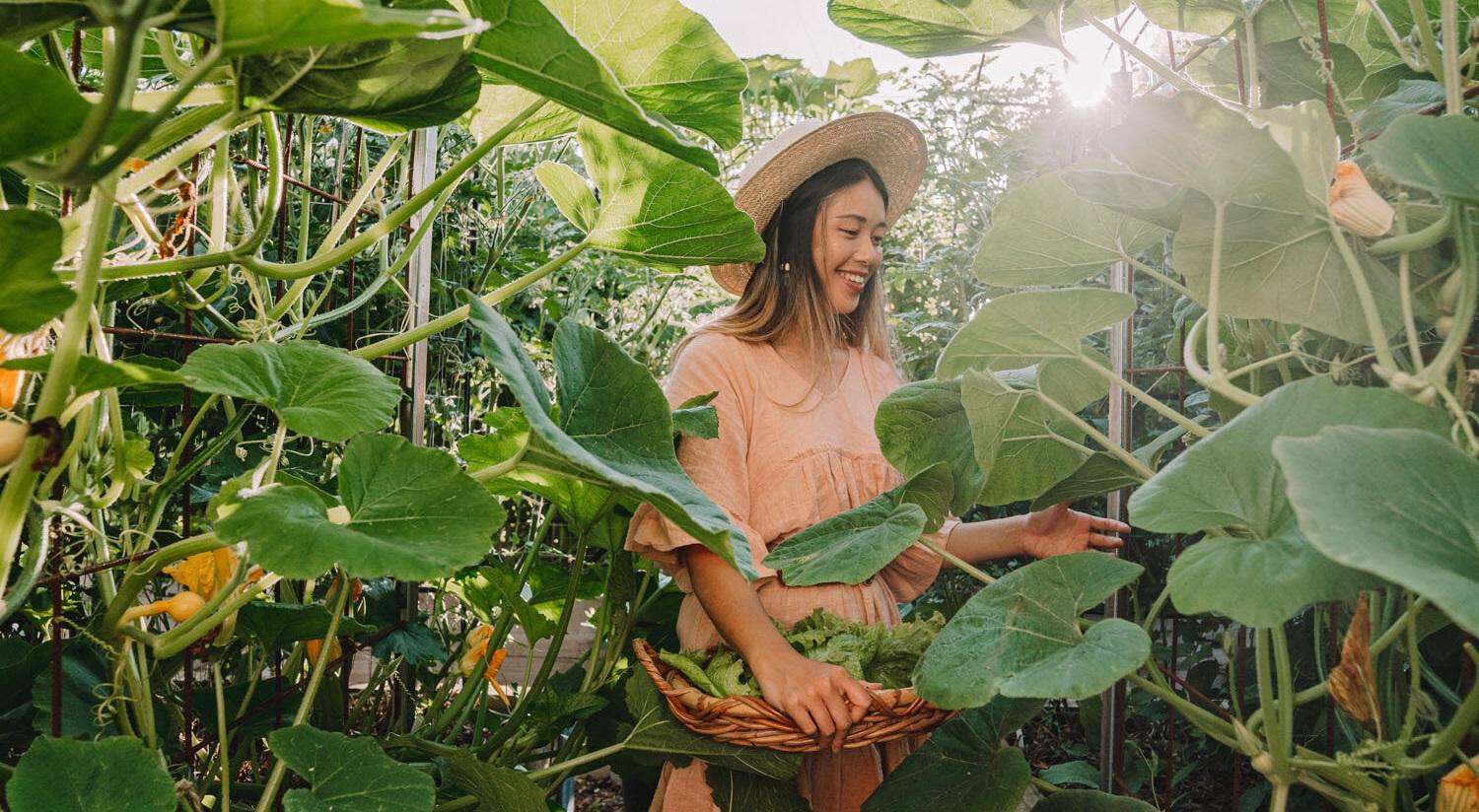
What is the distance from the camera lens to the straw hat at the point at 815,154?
5.10 ft

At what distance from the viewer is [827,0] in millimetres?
979

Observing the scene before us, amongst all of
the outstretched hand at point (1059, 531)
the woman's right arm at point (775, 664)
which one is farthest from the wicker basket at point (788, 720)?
the outstretched hand at point (1059, 531)

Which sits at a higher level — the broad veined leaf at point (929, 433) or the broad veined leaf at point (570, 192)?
the broad veined leaf at point (570, 192)

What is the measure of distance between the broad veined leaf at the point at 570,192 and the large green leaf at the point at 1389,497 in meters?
0.78

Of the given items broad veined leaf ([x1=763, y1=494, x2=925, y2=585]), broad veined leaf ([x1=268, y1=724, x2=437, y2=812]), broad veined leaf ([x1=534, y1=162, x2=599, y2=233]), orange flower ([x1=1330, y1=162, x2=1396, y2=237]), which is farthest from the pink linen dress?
orange flower ([x1=1330, y1=162, x2=1396, y2=237])

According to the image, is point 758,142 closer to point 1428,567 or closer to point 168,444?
point 168,444

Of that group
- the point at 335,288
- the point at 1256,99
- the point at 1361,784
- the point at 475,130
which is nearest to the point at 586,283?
the point at 335,288

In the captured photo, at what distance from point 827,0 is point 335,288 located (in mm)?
1222

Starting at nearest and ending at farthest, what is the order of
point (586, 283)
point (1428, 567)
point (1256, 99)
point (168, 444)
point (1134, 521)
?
point (1428, 567), point (1134, 521), point (1256, 99), point (168, 444), point (586, 283)

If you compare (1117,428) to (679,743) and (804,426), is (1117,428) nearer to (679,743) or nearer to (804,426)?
(804,426)

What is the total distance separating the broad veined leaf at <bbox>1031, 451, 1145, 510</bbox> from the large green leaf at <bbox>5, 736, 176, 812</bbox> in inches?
31.1

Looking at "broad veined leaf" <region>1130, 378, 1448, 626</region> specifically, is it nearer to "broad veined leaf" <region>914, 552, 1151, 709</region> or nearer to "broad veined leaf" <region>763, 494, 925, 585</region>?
"broad veined leaf" <region>914, 552, 1151, 709</region>

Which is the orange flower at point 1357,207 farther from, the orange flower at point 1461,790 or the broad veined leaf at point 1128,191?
the orange flower at point 1461,790

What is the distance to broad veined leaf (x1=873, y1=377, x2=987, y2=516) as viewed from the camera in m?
1.05
